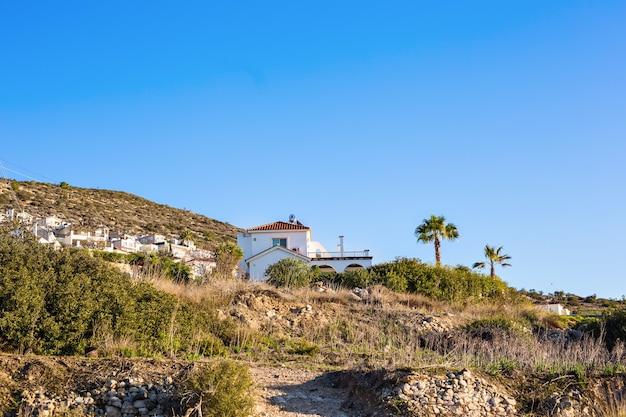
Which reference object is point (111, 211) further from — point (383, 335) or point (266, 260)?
point (383, 335)

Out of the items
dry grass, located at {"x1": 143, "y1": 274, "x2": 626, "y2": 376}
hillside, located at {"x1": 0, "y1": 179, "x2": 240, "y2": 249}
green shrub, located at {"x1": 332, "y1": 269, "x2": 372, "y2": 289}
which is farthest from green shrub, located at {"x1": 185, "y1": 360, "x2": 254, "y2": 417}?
hillside, located at {"x1": 0, "y1": 179, "x2": 240, "y2": 249}

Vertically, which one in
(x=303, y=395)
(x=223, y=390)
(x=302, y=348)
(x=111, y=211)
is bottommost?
(x=303, y=395)

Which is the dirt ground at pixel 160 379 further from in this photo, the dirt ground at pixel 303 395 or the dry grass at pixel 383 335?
the dry grass at pixel 383 335

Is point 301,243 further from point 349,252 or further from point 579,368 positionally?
point 579,368

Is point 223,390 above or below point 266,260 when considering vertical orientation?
below

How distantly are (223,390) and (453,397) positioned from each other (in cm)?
368

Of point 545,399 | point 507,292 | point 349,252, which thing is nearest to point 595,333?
point 545,399

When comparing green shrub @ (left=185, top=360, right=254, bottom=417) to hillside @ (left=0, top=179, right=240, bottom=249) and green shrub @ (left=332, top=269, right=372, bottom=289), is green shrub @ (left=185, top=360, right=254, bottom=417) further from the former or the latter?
hillside @ (left=0, top=179, right=240, bottom=249)

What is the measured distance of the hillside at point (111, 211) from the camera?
74000 mm

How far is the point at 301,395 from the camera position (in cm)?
1106

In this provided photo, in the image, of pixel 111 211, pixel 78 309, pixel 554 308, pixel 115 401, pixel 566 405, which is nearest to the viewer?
pixel 115 401

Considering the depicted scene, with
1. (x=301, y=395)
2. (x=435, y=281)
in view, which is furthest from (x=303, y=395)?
(x=435, y=281)

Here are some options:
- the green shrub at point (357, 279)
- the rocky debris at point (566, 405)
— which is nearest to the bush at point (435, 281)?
the green shrub at point (357, 279)

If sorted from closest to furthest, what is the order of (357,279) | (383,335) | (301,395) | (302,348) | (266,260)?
(301,395), (302,348), (383,335), (357,279), (266,260)
